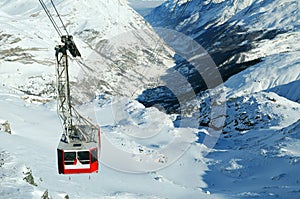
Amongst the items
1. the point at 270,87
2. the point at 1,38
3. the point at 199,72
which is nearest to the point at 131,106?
the point at 270,87

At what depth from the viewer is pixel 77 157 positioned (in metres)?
17.0

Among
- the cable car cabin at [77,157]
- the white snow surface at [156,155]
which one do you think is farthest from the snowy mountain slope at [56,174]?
the cable car cabin at [77,157]

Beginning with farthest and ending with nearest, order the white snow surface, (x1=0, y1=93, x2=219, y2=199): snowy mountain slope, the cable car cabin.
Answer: the white snow surface, (x1=0, y1=93, x2=219, y2=199): snowy mountain slope, the cable car cabin

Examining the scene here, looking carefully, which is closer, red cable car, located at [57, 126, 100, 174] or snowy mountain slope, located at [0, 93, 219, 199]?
red cable car, located at [57, 126, 100, 174]

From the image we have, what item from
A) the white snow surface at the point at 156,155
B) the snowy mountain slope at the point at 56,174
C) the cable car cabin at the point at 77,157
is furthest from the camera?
the white snow surface at the point at 156,155

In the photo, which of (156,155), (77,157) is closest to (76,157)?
(77,157)

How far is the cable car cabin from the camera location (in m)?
17.0

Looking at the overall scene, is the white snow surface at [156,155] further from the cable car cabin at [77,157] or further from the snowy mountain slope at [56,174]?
the cable car cabin at [77,157]

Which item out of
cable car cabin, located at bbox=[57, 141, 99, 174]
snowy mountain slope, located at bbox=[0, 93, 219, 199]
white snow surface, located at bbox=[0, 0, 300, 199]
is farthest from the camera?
white snow surface, located at bbox=[0, 0, 300, 199]

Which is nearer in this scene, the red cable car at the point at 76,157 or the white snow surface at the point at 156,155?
the red cable car at the point at 76,157

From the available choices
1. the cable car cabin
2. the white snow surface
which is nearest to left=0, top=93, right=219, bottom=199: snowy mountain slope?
the white snow surface

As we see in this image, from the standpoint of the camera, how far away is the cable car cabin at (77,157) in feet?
55.7

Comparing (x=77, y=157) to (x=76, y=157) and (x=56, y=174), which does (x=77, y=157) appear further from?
(x=56, y=174)

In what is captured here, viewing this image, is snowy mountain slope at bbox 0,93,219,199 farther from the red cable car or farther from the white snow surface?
the red cable car
